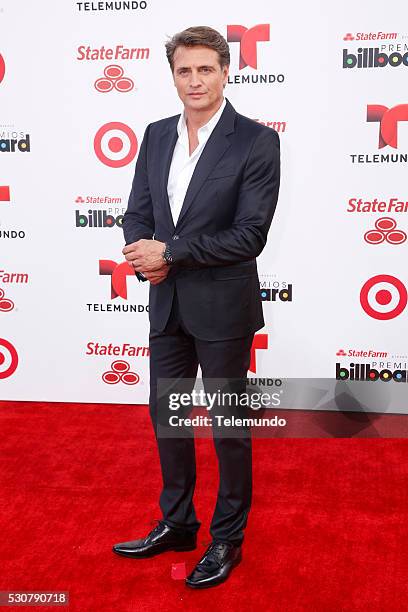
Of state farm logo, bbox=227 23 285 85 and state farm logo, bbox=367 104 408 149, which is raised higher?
state farm logo, bbox=227 23 285 85

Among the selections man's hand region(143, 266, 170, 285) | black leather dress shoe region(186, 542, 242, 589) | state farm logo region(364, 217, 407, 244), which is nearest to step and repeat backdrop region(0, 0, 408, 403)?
state farm logo region(364, 217, 407, 244)

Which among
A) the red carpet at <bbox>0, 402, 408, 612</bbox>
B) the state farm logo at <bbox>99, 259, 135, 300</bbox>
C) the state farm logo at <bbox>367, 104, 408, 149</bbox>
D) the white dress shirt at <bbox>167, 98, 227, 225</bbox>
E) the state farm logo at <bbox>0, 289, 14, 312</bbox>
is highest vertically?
the state farm logo at <bbox>367, 104, 408, 149</bbox>

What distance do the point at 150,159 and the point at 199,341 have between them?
0.65 m

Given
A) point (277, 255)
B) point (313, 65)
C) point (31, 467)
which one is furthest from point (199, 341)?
point (313, 65)

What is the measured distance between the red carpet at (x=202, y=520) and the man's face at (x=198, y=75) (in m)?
1.58

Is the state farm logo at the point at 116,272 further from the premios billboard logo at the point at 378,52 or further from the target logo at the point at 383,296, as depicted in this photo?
the premios billboard logo at the point at 378,52

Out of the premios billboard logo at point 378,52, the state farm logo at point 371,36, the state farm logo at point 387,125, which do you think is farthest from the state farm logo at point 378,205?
the state farm logo at point 371,36

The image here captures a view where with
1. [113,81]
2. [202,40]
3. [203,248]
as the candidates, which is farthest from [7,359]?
[202,40]

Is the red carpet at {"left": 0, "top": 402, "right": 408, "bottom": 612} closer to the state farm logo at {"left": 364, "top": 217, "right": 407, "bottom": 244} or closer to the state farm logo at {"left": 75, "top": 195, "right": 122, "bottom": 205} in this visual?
the state farm logo at {"left": 364, "top": 217, "right": 407, "bottom": 244}

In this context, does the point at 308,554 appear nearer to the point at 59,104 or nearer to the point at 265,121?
the point at 265,121

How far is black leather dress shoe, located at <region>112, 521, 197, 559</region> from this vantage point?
2643 millimetres

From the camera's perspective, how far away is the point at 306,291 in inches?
159

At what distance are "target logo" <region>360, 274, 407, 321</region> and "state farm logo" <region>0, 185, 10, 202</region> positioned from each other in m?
2.02

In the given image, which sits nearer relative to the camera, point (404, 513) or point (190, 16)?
point (404, 513)
